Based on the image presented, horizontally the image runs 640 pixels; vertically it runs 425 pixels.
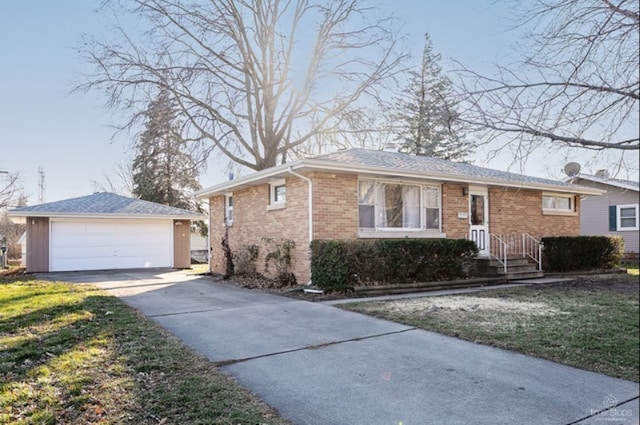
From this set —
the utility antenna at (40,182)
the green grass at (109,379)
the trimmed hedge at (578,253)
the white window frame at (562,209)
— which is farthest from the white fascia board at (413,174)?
the utility antenna at (40,182)

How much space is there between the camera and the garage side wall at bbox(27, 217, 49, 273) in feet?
57.6

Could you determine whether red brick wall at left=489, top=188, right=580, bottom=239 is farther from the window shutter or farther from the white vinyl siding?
the window shutter

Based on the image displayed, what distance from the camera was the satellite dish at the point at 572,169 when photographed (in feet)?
13.9

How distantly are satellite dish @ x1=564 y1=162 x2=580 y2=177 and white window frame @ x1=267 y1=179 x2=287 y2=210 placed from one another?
328 inches

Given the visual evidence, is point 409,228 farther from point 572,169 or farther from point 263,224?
point 572,169

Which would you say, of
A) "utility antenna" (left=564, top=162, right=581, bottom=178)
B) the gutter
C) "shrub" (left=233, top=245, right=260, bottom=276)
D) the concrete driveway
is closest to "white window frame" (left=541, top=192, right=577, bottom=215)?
the gutter

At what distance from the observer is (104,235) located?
62.3ft

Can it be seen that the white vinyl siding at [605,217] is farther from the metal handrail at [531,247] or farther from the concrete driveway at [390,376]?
the concrete driveway at [390,376]

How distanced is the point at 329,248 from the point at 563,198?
38.0ft

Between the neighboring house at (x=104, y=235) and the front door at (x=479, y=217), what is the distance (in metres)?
12.3

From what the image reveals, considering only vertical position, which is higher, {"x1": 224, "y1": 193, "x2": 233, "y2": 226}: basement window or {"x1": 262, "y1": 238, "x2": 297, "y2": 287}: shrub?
{"x1": 224, "y1": 193, "x2": 233, "y2": 226}: basement window

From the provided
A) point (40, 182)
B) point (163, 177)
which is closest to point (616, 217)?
point (40, 182)

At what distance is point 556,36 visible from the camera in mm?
3908

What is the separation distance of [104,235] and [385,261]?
45.2 feet
